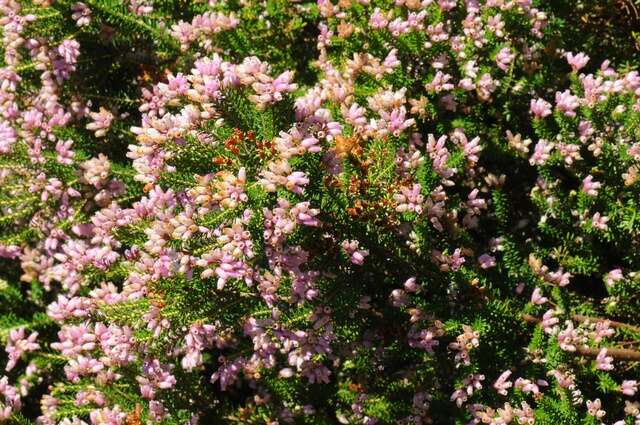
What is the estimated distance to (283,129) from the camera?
3170 millimetres

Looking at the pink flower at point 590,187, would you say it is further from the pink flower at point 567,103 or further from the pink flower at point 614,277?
the pink flower at point 614,277

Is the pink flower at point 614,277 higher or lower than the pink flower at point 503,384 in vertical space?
higher

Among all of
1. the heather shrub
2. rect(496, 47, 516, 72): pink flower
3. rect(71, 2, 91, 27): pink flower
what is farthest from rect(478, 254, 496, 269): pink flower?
rect(71, 2, 91, 27): pink flower

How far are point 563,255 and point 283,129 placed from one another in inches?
85.6

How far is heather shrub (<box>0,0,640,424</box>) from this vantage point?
10.6 ft

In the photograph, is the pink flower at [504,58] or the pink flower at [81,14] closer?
the pink flower at [504,58]

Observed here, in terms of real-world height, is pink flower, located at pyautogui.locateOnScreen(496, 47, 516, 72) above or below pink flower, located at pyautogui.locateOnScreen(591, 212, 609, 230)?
above

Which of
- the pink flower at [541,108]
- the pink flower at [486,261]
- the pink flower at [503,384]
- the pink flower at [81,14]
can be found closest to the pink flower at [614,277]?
the pink flower at [486,261]

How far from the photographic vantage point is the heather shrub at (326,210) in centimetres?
324

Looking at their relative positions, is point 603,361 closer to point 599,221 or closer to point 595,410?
point 595,410

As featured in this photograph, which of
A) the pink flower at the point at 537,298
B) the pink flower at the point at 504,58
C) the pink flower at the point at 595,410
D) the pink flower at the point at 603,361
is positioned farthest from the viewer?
the pink flower at the point at 504,58

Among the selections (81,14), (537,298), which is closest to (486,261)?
(537,298)

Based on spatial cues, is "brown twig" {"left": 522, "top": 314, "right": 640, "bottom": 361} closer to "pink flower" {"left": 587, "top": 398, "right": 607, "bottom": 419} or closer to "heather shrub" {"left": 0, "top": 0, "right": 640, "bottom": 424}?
"heather shrub" {"left": 0, "top": 0, "right": 640, "bottom": 424}

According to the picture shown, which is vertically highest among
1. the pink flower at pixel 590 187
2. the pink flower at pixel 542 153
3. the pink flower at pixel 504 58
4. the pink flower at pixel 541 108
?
the pink flower at pixel 504 58
